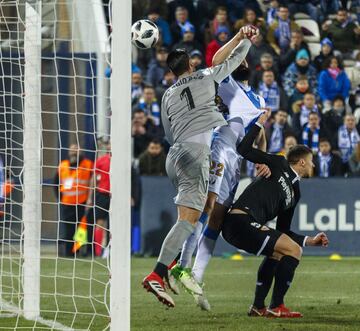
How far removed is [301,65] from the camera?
21375 millimetres

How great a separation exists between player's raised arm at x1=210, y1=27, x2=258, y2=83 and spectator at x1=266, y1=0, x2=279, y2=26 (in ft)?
39.8

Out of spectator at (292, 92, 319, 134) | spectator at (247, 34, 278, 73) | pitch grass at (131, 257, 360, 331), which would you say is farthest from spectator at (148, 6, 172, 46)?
pitch grass at (131, 257, 360, 331)

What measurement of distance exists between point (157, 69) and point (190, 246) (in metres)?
10.9

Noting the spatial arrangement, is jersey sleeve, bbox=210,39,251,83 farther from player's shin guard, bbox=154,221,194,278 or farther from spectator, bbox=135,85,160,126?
spectator, bbox=135,85,160,126

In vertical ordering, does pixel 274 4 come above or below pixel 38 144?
above

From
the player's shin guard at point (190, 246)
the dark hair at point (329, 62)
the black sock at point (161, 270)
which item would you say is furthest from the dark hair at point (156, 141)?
the black sock at point (161, 270)

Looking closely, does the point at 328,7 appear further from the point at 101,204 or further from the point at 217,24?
the point at 101,204

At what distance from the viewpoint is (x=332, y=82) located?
21156 mm

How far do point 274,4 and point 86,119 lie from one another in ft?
22.5

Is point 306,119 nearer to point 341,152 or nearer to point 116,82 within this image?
point 341,152

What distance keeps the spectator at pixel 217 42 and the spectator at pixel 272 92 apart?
128cm

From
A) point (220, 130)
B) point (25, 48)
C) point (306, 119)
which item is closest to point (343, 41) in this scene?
point (306, 119)

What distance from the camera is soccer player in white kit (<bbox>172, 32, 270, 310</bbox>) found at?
425 inches

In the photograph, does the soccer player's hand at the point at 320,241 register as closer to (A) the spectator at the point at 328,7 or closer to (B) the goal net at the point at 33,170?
(B) the goal net at the point at 33,170
